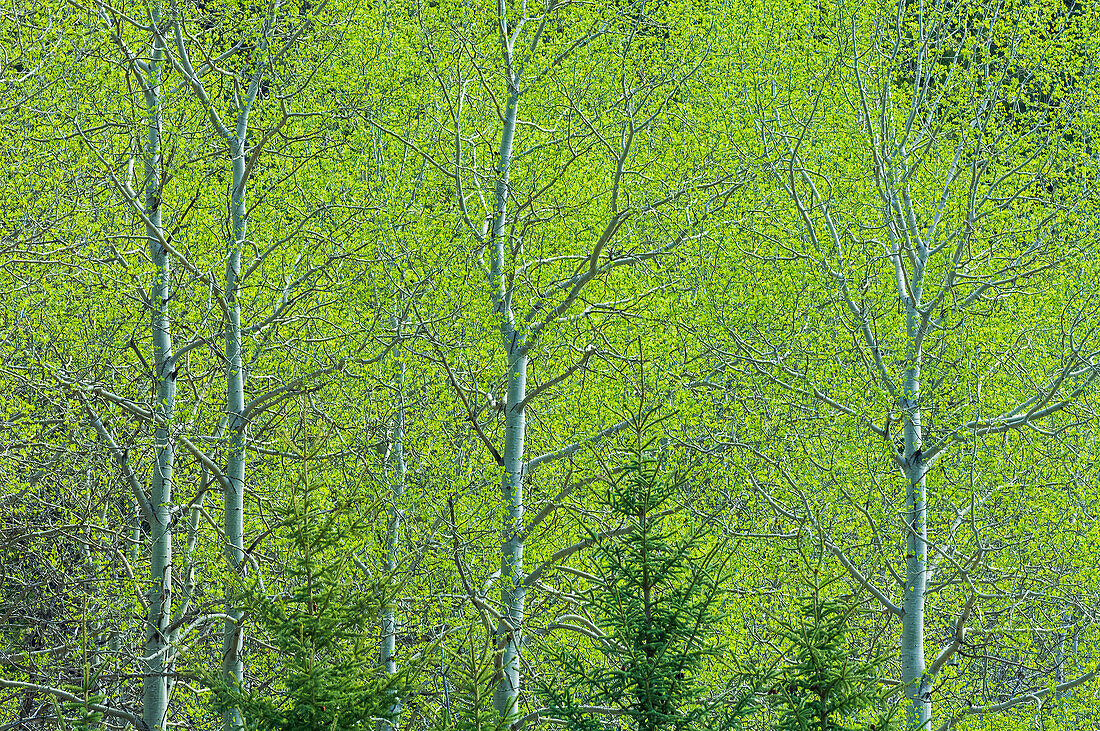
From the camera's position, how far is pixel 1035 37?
12.0 meters

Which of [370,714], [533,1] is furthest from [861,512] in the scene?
[533,1]

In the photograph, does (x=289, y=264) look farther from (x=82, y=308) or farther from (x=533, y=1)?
(x=533, y=1)

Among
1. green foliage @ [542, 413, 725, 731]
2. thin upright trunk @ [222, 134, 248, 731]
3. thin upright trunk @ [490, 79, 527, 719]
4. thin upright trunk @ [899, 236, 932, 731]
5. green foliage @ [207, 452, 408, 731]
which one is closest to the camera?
green foliage @ [207, 452, 408, 731]

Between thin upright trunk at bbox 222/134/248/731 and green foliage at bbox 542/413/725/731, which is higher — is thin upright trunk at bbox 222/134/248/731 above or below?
above

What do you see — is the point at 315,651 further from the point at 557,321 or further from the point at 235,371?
the point at 557,321

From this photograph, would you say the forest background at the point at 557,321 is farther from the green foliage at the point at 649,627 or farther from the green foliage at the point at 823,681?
the green foliage at the point at 823,681

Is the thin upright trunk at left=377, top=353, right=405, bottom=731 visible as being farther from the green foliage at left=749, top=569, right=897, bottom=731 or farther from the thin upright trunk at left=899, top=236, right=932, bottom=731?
the green foliage at left=749, top=569, right=897, bottom=731

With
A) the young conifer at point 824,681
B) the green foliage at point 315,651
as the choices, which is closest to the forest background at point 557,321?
the green foliage at point 315,651

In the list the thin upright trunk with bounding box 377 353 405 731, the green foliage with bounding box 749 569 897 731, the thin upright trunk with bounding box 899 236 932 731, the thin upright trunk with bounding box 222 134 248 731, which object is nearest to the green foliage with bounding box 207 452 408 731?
the green foliage with bounding box 749 569 897 731

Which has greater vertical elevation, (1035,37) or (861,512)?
(1035,37)

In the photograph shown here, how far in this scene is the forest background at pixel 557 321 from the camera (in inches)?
462

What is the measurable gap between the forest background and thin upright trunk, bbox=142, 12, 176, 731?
5 centimetres

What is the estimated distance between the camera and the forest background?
38.5 ft

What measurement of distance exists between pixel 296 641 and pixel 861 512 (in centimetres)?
620
